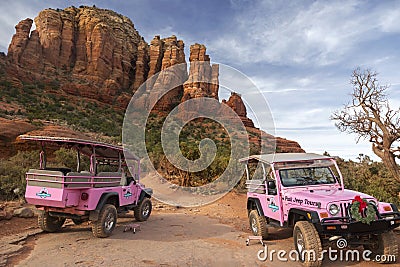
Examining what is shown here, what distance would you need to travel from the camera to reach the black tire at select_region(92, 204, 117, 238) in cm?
692

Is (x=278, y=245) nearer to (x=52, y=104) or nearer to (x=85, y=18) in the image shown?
(x=52, y=104)

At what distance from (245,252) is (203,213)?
→ 5692 mm

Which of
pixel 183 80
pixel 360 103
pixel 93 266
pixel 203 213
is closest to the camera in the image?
pixel 93 266

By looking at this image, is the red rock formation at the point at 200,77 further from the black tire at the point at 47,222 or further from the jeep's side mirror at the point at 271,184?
the jeep's side mirror at the point at 271,184

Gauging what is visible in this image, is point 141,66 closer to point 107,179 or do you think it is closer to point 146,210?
point 146,210

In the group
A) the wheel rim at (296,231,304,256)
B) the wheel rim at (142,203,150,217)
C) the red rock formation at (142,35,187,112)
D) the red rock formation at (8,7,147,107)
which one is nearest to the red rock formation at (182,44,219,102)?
the red rock formation at (142,35,187,112)

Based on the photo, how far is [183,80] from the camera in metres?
72.9

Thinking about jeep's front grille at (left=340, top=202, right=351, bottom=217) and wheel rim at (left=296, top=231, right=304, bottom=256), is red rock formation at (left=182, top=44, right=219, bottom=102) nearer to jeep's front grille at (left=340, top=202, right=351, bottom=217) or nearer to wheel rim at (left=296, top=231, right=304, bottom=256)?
wheel rim at (left=296, top=231, right=304, bottom=256)

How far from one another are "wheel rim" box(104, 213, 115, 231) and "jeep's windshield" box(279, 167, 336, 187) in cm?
451

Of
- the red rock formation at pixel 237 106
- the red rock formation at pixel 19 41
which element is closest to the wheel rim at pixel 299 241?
the red rock formation at pixel 237 106

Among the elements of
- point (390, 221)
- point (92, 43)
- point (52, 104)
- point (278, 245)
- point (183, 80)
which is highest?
point (92, 43)

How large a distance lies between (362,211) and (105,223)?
228 inches

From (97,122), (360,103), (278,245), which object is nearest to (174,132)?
(97,122)

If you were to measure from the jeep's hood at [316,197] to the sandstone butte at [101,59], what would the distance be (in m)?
45.7
